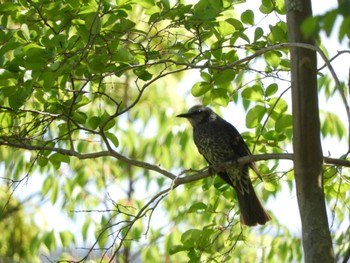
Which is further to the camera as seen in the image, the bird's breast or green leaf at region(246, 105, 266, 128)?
the bird's breast

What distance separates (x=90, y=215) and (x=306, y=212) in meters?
3.25

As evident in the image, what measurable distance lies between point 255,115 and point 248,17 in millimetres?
549

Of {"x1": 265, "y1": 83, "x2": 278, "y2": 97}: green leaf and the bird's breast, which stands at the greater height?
the bird's breast

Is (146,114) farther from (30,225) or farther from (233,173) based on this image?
(30,225)

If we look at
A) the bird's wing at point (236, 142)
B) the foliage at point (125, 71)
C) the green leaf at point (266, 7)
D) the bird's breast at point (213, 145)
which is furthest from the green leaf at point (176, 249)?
the bird's breast at point (213, 145)

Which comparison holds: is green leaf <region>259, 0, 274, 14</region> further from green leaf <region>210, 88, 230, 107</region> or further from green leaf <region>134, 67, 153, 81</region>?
green leaf <region>134, 67, 153, 81</region>

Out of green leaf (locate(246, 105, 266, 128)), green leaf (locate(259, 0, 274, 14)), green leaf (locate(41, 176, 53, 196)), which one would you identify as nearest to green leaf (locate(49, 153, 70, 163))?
green leaf (locate(246, 105, 266, 128))

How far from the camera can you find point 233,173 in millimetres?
4891

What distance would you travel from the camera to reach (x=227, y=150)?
5266 millimetres

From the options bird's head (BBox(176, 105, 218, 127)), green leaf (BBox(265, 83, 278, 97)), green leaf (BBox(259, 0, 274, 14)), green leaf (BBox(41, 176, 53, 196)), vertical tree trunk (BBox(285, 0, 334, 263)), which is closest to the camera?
vertical tree trunk (BBox(285, 0, 334, 263))

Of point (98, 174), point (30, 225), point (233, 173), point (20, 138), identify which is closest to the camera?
point (20, 138)

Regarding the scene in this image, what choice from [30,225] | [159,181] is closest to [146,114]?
[159,181]

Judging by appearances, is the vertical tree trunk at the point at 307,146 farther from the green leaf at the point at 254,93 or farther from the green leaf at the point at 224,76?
the green leaf at the point at 254,93

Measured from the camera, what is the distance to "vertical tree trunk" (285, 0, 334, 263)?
2.94 meters
